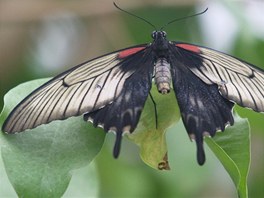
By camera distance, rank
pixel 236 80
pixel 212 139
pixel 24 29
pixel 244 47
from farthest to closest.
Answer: pixel 24 29 → pixel 244 47 → pixel 236 80 → pixel 212 139

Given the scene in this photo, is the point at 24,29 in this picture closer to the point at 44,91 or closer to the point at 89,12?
the point at 89,12

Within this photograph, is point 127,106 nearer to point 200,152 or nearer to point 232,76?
point 200,152

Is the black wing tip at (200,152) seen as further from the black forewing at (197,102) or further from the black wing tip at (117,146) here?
the black wing tip at (117,146)

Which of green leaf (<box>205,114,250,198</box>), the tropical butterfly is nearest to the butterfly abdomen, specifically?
the tropical butterfly

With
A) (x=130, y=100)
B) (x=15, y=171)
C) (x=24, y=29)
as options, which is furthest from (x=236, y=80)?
(x=24, y=29)

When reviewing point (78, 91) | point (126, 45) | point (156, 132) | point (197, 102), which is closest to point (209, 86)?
point (197, 102)
